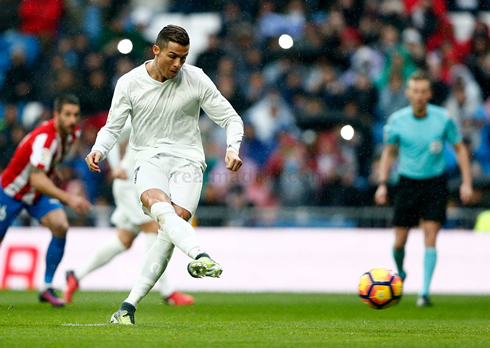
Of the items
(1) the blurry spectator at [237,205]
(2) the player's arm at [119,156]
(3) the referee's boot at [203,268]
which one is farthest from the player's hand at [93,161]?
(1) the blurry spectator at [237,205]

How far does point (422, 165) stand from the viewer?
855 cm

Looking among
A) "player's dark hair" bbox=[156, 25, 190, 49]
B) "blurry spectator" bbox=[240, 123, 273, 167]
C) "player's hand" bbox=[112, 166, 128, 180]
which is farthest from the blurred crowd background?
"player's dark hair" bbox=[156, 25, 190, 49]

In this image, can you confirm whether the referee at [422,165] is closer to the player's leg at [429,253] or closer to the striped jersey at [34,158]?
the player's leg at [429,253]

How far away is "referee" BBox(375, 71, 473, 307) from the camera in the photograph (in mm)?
8439

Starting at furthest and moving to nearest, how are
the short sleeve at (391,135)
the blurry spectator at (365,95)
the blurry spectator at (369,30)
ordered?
the blurry spectator at (369,30)
the blurry spectator at (365,95)
the short sleeve at (391,135)

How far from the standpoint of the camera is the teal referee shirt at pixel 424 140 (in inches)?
336

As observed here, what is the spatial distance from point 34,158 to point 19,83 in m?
5.87

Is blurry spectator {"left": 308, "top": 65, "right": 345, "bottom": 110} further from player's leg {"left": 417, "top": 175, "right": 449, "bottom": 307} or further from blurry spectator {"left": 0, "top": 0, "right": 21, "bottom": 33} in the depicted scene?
blurry spectator {"left": 0, "top": 0, "right": 21, "bottom": 33}

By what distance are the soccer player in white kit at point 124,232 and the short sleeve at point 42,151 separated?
2.27 ft

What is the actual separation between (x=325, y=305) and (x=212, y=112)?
3.25 m

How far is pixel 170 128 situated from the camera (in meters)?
5.74

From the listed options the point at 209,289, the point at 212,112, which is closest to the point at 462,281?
the point at 209,289

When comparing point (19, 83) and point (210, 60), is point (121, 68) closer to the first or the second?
point (210, 60)

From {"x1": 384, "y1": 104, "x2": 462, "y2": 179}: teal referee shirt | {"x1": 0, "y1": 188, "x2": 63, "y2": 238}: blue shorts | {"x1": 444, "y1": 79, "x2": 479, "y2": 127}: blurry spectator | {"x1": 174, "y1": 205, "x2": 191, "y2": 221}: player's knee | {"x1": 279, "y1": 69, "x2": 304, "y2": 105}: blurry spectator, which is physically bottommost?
{"x1": 174, "y1": 205, "x2": 191, "y2": 221}: player's knee
